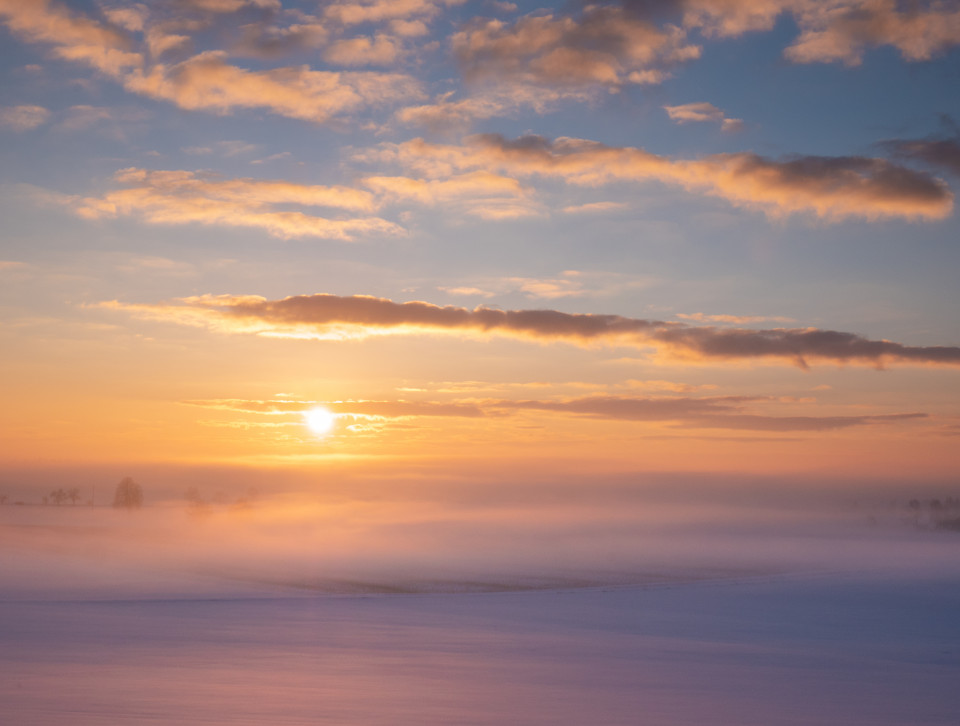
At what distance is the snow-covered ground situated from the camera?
14656 mm

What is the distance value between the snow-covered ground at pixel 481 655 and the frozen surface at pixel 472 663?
7 centimetres

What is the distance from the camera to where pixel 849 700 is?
16266mm

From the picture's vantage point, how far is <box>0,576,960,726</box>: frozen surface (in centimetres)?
1459

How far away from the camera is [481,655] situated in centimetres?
2000

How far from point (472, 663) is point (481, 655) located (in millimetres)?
1141

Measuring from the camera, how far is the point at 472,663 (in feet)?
62.0

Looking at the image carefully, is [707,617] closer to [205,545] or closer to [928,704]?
[928,704]

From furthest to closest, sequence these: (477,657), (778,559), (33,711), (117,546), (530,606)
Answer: (117,546) < (778,559) < (530,606) < (477,657) < (33,711)

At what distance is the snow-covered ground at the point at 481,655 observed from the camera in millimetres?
14656

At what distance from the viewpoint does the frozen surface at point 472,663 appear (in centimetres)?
1459

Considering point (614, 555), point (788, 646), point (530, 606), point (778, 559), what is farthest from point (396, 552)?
point (788, 646)

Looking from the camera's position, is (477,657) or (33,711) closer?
(33,711)

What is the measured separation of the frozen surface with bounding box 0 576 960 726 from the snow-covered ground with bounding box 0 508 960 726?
72 millimetres

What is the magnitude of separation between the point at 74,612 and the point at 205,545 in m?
55.8
